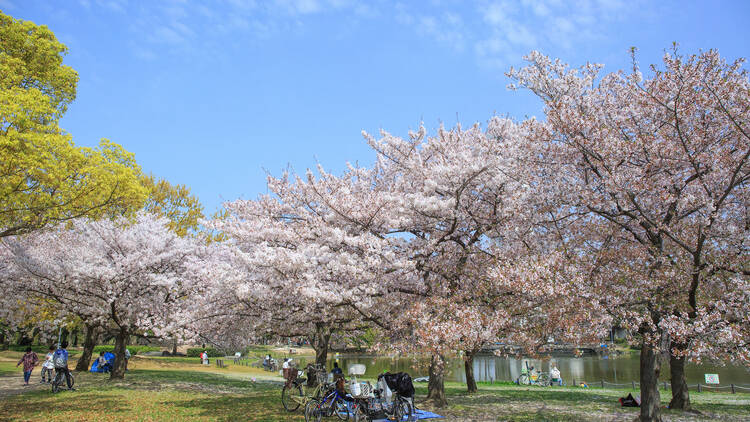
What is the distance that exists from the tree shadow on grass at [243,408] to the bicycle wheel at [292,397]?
0.16 metres

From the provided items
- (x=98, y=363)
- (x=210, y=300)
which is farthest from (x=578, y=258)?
(x=98, y=363)

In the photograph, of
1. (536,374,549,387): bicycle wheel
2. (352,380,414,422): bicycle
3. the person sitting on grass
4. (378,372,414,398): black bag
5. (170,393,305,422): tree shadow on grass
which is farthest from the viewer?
(536,374,549,387): bicycle wheel

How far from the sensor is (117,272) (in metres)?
16.9

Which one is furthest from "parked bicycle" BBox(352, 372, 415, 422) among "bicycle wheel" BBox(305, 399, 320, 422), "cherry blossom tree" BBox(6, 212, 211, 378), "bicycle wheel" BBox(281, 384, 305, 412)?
"cherry blossom tree" BBox(6, 212, 211, 378)

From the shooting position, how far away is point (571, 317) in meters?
9.42

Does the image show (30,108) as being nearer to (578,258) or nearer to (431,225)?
(431,225)

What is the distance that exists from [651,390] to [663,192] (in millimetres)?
4728

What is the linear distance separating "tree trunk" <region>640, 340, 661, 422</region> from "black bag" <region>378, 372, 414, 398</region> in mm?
5383

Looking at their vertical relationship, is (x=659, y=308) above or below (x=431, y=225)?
below

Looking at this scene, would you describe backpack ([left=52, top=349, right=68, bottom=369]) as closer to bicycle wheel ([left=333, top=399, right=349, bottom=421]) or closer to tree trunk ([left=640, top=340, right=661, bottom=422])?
bicycle wheel ([left=333, top=399, right=349, bottom=421])

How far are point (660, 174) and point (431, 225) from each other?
5764mm

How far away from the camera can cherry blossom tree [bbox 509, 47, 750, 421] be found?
870 cm

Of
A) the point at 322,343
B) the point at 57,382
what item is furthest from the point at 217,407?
the point at 322,343

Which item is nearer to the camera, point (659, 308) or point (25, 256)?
point (659, 308)
